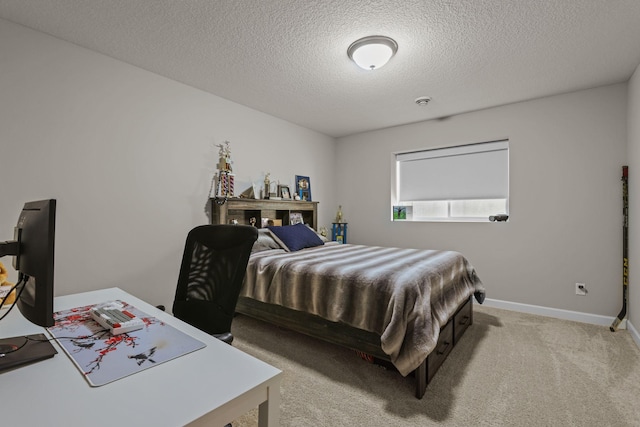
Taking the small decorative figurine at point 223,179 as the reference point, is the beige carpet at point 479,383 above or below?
below

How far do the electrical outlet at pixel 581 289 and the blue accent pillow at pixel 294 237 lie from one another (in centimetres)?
281

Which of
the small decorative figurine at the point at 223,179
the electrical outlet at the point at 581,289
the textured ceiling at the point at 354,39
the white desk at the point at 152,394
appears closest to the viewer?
the white desk at the point at 152,394

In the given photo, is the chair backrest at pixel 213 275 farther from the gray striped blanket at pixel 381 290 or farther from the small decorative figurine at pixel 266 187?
the small decorative figurine at pixel 266 187

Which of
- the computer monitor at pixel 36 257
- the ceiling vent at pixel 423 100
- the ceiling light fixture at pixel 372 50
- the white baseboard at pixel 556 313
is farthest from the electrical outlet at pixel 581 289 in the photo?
the computer monitor at pixel 36 257

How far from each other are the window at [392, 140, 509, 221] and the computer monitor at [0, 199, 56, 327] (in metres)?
4.08

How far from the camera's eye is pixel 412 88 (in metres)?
3.06

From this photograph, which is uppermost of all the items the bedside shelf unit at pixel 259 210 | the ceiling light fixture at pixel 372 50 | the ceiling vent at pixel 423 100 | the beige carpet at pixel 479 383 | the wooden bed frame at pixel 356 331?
the ceiling vent at pixel 423 100

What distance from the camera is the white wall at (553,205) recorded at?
9.76 feet

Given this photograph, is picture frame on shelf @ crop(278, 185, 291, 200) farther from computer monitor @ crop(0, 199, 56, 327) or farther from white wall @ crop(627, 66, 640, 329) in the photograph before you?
white wall @ crop(627, 66, 640, 329)

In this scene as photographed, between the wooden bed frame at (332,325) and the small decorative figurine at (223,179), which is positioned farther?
the small decorative figurine at (223,179)

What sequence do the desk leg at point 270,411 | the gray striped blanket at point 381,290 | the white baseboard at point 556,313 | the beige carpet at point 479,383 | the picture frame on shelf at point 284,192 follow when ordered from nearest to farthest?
1. the desk leg at point 270,411
2. the beige carpet at point 479,383
3. the gray striped blanket at point 381,290
4. the white baseboard at point 556,313
5. the picture frame on shelf at point 284,192

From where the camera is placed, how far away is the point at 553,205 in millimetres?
3246

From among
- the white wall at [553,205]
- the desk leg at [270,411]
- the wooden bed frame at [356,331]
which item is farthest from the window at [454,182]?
the desk leg at [270,411]

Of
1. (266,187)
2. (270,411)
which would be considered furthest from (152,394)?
(266,187)
